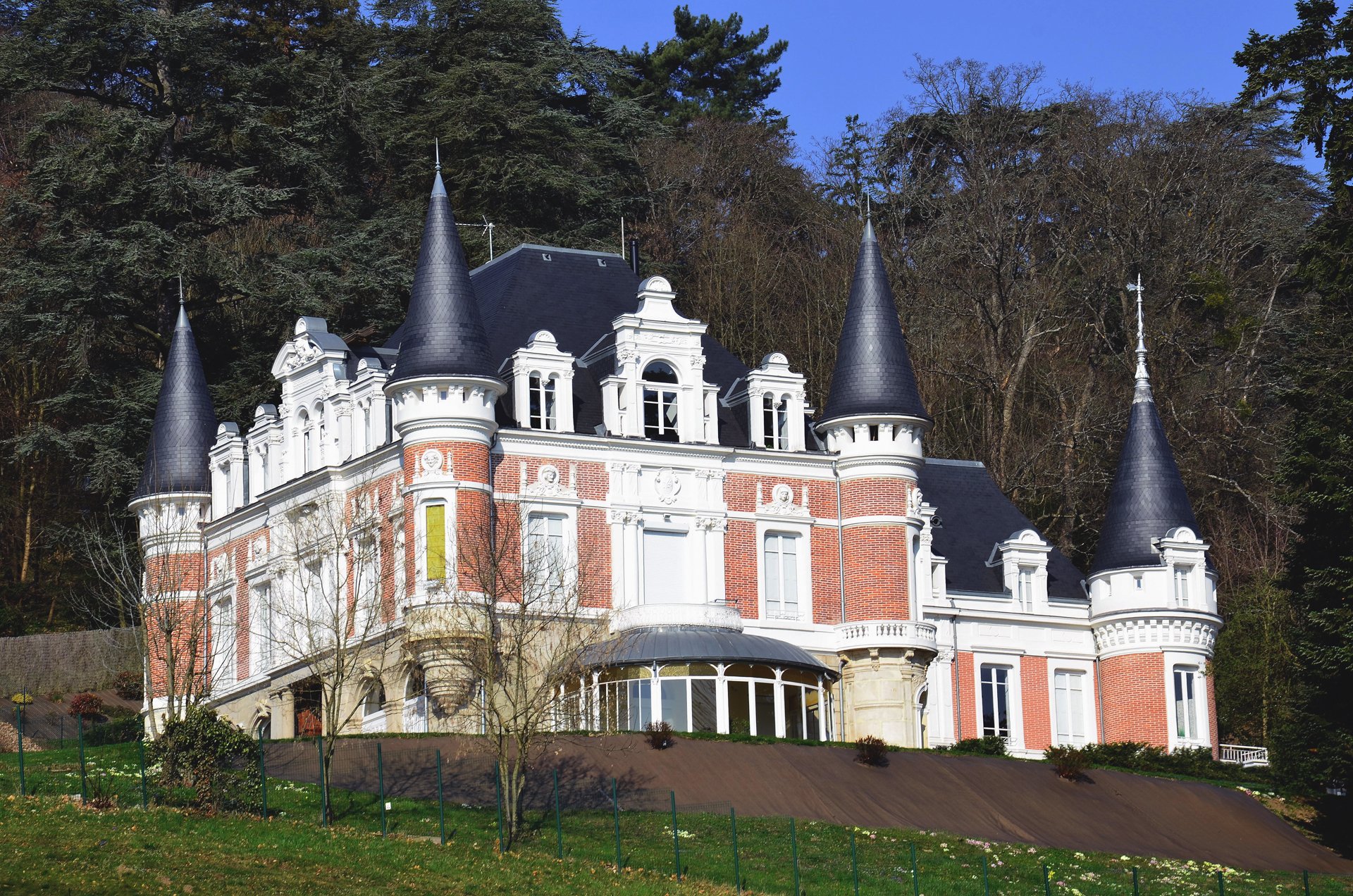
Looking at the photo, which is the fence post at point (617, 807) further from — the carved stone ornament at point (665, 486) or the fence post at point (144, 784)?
the carved stone ornament at point (665, 486)

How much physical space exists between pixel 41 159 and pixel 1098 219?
1262 inches

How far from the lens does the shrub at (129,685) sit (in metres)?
63.2

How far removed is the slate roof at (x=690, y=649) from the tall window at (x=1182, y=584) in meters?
11.1

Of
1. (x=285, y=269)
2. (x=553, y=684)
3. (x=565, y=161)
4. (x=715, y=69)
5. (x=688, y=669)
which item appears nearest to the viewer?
(x=553, y=684)

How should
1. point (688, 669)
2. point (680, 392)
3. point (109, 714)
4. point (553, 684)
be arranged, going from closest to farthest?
point (553, 684), point (688, 669), point (680, 392), point (109, 714)

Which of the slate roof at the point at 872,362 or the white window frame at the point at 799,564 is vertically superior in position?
the slate roof at the point at 872,362

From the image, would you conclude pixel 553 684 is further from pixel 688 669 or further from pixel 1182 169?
pixel 1182 169

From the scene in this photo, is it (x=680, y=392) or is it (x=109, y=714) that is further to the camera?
(x=109, y=714)

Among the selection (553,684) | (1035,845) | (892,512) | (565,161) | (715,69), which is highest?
(715,69)

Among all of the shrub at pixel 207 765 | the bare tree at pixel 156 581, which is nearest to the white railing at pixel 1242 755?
the bare tree at pixel 156 581

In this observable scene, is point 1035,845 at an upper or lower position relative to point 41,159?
lower

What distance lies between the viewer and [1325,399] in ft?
163

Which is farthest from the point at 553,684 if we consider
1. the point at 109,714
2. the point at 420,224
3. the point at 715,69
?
the point at 715,69

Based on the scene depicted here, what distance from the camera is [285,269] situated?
66000 millimetres
